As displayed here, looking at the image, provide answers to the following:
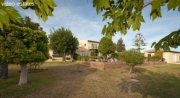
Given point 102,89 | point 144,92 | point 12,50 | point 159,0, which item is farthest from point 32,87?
point 159,0

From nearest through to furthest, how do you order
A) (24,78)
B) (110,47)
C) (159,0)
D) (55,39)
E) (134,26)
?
(159,0)
(134,26)
(24,78)
(110,47)
(55,39)

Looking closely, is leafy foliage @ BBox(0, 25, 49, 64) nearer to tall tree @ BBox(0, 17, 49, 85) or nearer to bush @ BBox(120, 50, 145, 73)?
tall tree @ BBox(0, 17, 49, 85)

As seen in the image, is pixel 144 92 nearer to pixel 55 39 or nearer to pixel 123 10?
pixel 123 10

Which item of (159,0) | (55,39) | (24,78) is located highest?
(55,39)

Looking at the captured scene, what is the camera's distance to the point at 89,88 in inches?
607

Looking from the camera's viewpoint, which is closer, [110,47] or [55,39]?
[110,47]

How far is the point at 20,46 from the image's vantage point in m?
15.1

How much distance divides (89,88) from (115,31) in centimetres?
1235

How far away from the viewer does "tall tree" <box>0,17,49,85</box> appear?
1480cm

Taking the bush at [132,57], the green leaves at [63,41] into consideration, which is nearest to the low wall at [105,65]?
the bush at [132,57]

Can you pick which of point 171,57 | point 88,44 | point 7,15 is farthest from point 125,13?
point 171,57

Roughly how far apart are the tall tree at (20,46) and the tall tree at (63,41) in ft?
102

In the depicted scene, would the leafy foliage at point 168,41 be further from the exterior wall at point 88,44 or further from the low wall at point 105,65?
the exterior wall at point 88,44

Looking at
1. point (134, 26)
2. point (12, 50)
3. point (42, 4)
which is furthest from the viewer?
point (12, 50)
